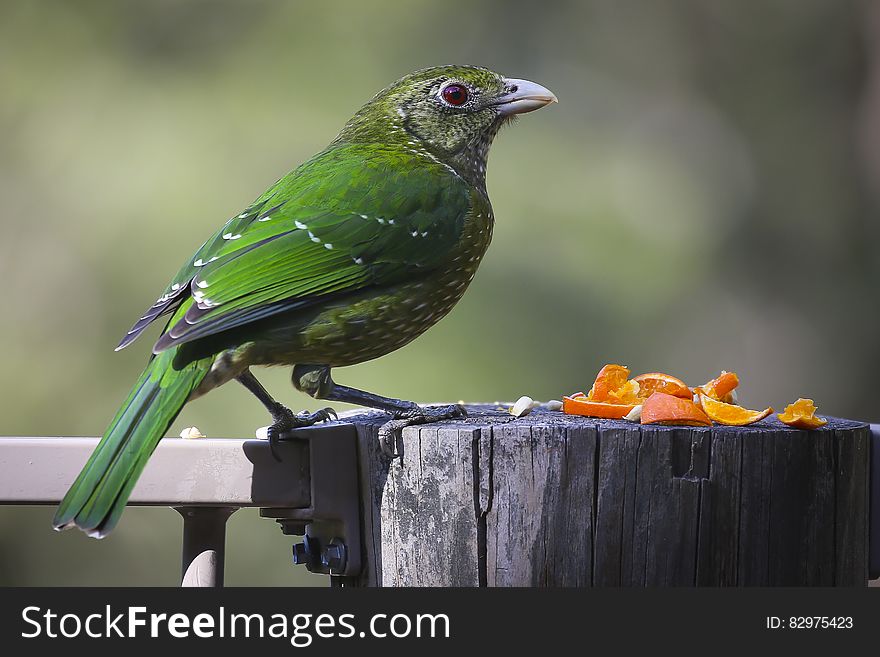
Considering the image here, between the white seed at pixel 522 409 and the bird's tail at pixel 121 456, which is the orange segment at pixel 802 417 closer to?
the white seed at pixel 522 409

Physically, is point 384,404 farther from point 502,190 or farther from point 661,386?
point 502,190

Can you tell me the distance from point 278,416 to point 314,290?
364mm

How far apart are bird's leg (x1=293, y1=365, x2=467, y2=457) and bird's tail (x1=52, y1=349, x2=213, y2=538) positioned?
0.44 meters

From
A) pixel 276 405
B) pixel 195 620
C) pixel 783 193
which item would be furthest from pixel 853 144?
pixel 195 620

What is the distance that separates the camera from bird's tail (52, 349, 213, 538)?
108 inches

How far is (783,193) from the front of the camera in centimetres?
948

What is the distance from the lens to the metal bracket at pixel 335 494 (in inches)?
117

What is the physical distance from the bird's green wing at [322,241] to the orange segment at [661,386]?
2.27 ft

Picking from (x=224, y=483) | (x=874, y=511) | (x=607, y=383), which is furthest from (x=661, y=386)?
(x=224, y=483)

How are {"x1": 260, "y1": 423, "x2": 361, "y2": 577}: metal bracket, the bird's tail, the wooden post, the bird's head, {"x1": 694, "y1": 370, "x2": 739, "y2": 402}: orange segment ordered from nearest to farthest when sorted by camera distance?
the wooden post → the bird's tail → {"x1": 260, "y1": 423, "x2": 361, "y2": 577}: metal bracket → {"x1": 694, "y1": 370, "x2": 739, "y2": 402}: orange segment → the bird's head

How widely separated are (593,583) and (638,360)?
20.9 ft

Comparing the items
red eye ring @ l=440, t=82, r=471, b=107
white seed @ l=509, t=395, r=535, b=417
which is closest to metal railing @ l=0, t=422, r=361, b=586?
white seed @ l=509, t=395, r=535, b=417

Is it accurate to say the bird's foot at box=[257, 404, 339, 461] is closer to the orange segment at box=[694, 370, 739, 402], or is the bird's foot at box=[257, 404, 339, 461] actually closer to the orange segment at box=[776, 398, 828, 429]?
the orange segment at box=[694, 370, 739, 402]

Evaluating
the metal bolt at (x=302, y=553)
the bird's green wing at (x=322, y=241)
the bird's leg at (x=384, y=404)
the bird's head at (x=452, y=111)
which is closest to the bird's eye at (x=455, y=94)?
the bird's head at (x=452, y=111)
